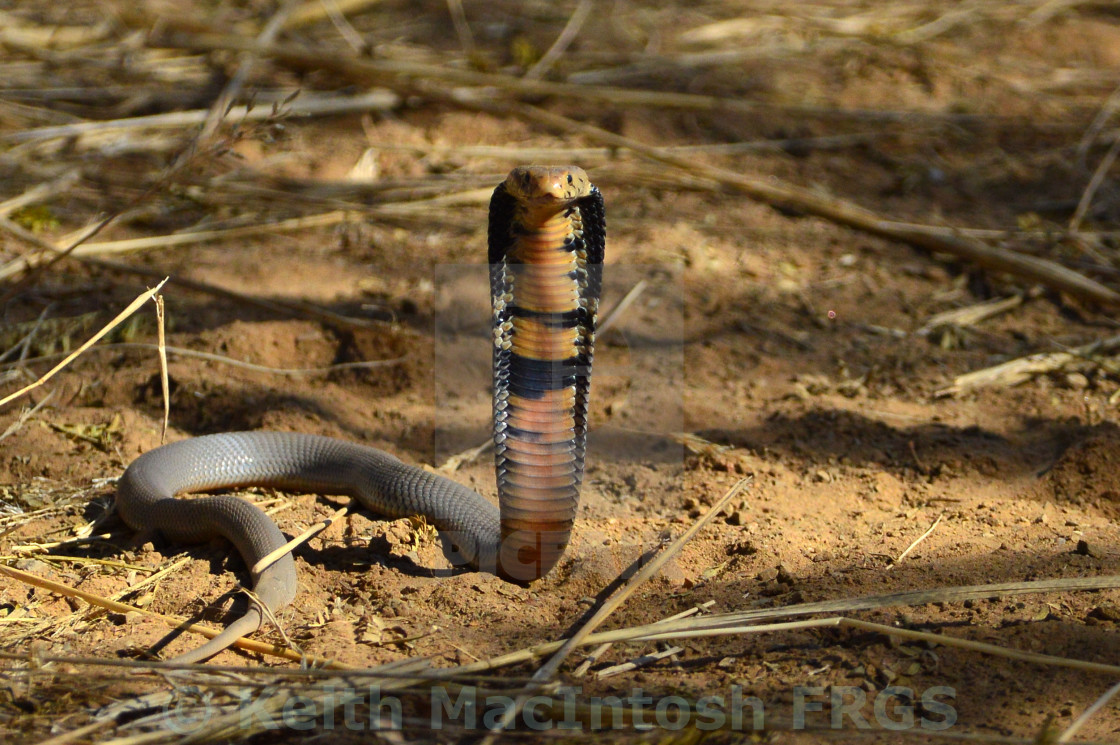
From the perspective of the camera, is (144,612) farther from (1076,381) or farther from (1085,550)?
(1076,381)

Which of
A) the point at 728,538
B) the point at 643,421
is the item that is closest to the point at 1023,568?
the point at 728,538

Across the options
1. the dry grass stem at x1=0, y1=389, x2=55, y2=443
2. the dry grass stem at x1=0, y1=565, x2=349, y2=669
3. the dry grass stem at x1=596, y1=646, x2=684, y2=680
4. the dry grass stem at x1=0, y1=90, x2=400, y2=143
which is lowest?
the dry grass stem at x1=596, y1=646, x2=684, y2=680

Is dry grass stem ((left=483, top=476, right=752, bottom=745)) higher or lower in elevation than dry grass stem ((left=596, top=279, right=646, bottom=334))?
Result: lower

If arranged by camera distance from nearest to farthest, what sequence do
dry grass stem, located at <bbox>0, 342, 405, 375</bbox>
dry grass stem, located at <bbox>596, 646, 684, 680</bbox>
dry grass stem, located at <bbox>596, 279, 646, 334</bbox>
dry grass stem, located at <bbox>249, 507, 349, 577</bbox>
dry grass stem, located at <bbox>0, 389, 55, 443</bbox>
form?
dry grass stem, located at <bbox>596, 646, 684, 680</bbox> < dry grass stem, located at <bbox>249, 507, 349, 577</bbox> < dry grass stem, located at <bbox>0, 389, 55, 443</bbox> < dry grass stem, located at <bbox>0, 342, 405, 375</bbox> < dry grass stem, located at <bbox>596, 279, 646, 334</bbox>

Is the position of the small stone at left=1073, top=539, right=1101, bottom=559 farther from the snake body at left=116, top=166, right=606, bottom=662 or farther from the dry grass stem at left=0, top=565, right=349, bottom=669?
the dry grass stem at left=0, top=565, right=349, bottom=669

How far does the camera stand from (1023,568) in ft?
10.6

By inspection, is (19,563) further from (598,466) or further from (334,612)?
(598,466)

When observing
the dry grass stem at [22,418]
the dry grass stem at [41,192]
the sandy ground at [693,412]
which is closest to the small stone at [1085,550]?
the sandy ground at [693,412]

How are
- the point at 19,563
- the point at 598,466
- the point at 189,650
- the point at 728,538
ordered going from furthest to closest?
the point at 598,466 < the point at 728,538 < the point at 19,563 < the point at 189,650

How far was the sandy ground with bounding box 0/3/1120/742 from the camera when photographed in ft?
9.66

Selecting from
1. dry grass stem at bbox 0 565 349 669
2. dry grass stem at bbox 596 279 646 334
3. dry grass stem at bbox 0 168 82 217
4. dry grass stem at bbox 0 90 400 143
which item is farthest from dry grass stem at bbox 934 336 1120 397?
dry grass stem at bbox 0 168 82 217

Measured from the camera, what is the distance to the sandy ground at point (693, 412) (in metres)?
2.94

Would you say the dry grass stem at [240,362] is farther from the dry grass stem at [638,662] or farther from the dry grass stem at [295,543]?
the dry grass stem at [638,662]

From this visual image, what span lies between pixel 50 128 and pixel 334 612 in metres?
5.03
